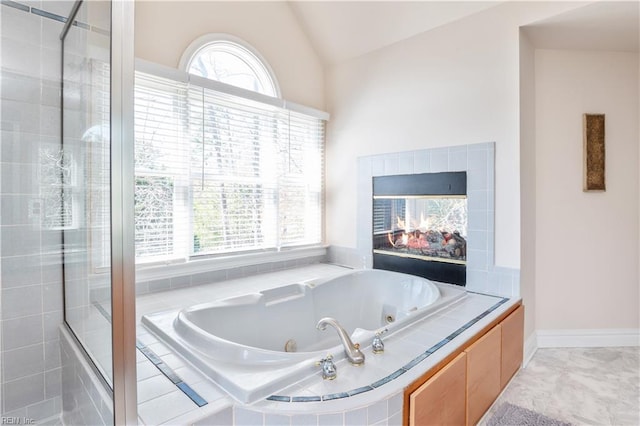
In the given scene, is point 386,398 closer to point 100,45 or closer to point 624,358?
point 100,45

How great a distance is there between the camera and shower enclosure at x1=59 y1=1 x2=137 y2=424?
0.98 meters

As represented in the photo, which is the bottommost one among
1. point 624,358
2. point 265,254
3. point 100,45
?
point 624,358

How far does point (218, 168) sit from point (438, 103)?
5.95 ft

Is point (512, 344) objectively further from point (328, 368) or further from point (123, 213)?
point (123, 213)

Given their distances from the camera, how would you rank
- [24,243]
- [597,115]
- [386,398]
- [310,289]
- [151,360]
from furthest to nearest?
[597,115], [310,289], [24,243], [151,360], [386,398]

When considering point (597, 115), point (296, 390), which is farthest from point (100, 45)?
point (597, 115)

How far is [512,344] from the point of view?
2.14 m

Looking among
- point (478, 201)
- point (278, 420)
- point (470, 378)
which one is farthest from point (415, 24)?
point (278, 420)

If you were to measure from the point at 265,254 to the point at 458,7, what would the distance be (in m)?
2.47

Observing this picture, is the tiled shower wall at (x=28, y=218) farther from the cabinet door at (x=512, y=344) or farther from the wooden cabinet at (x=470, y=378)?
the cabinet door at (x=512, y=344)

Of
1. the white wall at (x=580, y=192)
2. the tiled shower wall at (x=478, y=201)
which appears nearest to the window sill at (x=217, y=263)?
the tiled shower wall at (x=478, y=201)

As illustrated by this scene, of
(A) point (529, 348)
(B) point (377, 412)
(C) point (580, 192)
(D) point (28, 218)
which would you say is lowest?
(A) point (529, 348)

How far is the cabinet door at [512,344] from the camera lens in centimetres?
203

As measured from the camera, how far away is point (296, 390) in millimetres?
1166
